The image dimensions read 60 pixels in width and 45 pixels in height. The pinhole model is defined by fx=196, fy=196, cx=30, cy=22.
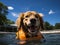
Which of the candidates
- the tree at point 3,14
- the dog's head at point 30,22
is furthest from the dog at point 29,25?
the tree at point 3,14

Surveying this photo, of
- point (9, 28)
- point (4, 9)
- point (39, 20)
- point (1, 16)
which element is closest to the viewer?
point (39, 20)

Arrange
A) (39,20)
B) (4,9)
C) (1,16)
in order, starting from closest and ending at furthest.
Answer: (39,20), (1,16), (4,9)

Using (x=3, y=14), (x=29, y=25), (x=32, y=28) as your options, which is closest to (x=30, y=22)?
(x=29, y=25)

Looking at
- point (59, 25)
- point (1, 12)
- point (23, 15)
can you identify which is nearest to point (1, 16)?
point (1, 12)

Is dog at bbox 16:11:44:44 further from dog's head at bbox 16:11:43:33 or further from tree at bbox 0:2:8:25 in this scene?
tree at bbox 0:2:8:25

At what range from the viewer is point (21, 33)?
8.44 metres

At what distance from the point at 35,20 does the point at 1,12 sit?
6231 cm

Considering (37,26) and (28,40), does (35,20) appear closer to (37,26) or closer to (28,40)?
(37,26)

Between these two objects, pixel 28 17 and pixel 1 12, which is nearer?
pixel 28 17

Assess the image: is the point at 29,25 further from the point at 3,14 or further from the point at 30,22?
the point at 3,14

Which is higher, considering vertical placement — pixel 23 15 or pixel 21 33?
pixel 23 15

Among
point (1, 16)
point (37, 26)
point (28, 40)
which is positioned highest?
point (1, 16)

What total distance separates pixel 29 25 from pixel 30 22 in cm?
17

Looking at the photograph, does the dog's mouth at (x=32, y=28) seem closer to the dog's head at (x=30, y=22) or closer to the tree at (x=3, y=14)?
the dog's head at (x=30, y=22)
